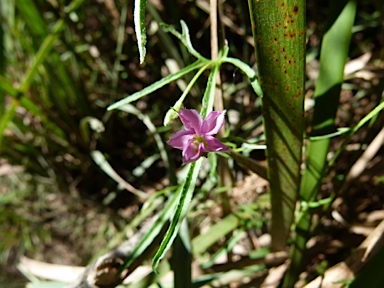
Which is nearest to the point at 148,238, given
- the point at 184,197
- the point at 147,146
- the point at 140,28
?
the point at 184,197

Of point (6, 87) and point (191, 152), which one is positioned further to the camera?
point (6, 87)

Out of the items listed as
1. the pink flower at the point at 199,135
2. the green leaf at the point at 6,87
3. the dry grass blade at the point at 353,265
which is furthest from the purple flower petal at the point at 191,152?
the green leaf at the point at 6,87

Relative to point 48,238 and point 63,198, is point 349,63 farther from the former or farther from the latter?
point 48,238

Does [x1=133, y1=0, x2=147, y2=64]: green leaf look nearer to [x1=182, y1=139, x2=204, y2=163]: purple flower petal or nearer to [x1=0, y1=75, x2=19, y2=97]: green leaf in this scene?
[x1=182, y1=139, x2=204, y2=163]: purple flower petal

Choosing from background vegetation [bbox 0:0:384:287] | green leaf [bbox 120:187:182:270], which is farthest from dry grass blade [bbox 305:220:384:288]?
green leaf [bbox 120:187:182:270]

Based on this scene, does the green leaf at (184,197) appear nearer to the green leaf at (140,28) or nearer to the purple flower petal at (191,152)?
the purple flower petal at (191,152)

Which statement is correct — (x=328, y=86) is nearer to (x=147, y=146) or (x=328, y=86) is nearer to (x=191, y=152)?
(x=191, y=152)
